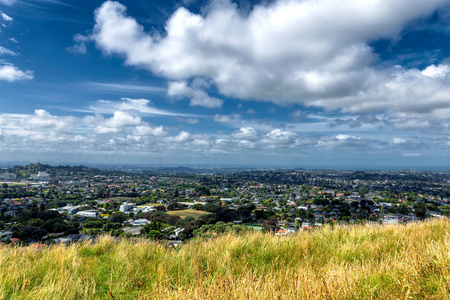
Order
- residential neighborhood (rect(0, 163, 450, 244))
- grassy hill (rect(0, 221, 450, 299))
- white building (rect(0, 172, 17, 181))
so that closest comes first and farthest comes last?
grassy hill (rect(0, 221, 450, 299)), residential neighborhood (rect(0, 163, 450, 244)), white building (rect(0, 172, 17, 181))

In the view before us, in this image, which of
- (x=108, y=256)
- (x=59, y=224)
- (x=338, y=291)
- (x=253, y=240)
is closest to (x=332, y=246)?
(x=253, y=240)

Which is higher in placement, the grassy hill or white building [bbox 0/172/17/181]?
the grassy hill

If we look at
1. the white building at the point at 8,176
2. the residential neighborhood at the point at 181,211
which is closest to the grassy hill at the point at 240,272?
the residential neighborhood at the point at 181,211

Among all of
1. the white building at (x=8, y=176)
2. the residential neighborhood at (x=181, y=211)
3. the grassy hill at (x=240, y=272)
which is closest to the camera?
the grassy hill at (x=240, y=272)

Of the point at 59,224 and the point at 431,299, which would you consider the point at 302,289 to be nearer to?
the point at 431,299

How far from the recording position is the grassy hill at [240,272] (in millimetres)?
1855

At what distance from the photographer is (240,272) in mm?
3076

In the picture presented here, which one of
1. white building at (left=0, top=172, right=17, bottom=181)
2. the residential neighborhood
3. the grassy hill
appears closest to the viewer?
the grassy hill

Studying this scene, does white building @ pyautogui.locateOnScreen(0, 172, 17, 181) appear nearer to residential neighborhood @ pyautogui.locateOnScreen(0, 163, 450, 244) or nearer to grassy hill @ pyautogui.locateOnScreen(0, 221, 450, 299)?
residential neighborhood @ pyautogui.locateOnScreen(0, 163, 450, 244)

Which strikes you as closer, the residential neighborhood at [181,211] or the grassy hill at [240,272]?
the grassy hill at [240,272]

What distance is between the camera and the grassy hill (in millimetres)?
1855

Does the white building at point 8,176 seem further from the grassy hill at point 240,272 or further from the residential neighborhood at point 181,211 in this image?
the grassy hill at point 240,272

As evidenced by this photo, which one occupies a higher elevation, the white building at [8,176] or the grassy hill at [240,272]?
the grassy hill at [240,272]

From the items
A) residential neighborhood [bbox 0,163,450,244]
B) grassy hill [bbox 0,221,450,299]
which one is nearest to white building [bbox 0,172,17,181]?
residential neighborhood [bbox 0,163,450,244]
